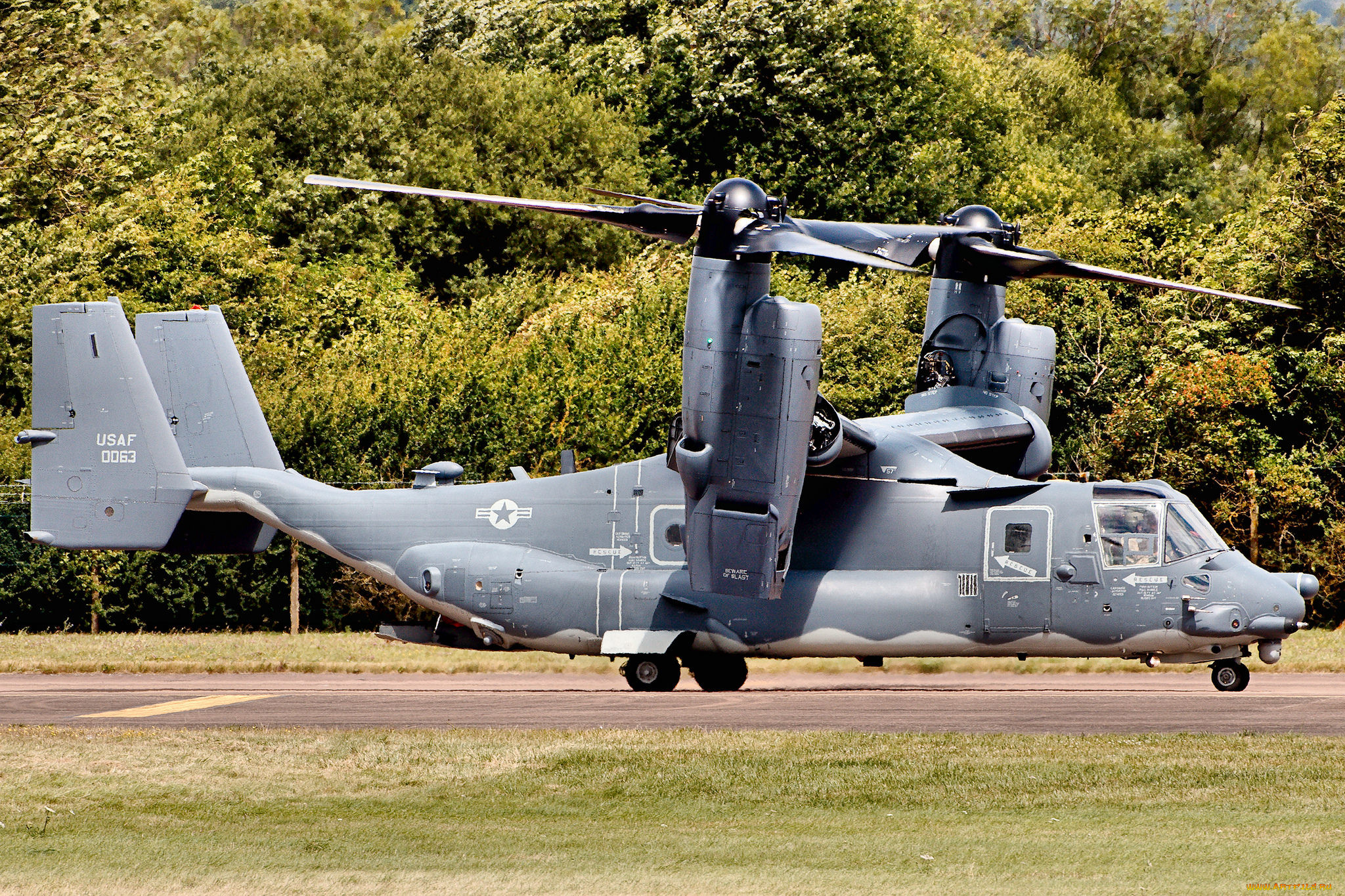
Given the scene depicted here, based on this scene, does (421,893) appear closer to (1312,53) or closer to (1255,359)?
(1255,359)

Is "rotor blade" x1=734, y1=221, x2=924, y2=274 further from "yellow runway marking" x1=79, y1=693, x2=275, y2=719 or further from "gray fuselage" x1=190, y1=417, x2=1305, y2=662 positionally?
"yellow runway marking" x1=79, y1=693, x2=275, y2=719

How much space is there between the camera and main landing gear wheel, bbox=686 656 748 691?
Answer: 22875 millimetres

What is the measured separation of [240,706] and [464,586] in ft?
11.4

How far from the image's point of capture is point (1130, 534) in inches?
834

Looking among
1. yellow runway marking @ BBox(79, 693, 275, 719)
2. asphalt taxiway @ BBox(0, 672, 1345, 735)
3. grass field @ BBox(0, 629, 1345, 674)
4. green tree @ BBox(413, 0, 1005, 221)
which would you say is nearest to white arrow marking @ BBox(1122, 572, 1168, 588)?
asphalt taxiway @ BBox(0, 672, 1345, 735)

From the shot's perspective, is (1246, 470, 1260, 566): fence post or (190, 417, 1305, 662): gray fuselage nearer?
(190, 417, 1305, 662): gray fuselage

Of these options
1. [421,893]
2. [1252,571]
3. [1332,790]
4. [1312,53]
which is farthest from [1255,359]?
[1312,53]

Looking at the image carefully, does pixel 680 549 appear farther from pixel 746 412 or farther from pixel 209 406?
pixel 209 406

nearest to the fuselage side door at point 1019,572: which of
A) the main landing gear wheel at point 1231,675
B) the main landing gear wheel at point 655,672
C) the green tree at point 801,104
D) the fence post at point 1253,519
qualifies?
the main landing gear wheel at point 1231,675

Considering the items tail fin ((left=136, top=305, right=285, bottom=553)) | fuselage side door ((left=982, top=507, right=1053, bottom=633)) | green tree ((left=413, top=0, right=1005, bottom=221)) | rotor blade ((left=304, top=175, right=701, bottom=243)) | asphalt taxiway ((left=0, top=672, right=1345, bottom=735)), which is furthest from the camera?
green tree ((left=413, top=0, right=1005, bottom=221))

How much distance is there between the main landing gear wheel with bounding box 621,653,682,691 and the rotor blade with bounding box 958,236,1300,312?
7515 millimetres

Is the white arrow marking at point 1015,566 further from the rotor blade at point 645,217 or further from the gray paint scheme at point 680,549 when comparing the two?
the rotor blade at point 645,217

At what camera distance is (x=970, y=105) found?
2549 inches

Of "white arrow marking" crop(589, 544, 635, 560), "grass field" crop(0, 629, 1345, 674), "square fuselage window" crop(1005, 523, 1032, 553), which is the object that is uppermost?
"square fuselage window" crop(1005, 523, 1032, 553)
